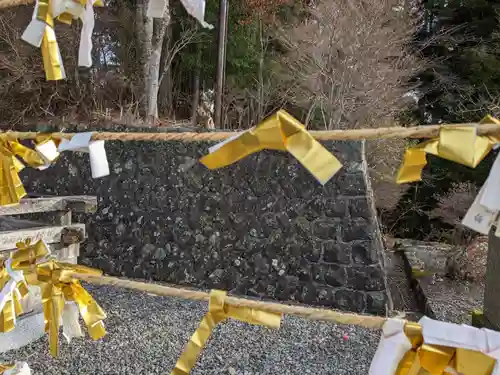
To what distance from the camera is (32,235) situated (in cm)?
258

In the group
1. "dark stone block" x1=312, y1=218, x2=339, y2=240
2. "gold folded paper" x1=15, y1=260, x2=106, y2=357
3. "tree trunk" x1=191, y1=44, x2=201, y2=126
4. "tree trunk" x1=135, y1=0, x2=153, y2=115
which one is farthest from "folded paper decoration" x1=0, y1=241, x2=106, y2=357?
"tree trunk" x1=191, y1=44, x2=201, y2=126

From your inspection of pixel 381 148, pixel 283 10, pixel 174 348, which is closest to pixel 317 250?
pixel 174 348

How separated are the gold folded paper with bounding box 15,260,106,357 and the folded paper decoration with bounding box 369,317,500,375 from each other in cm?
62

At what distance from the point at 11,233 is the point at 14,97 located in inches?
173

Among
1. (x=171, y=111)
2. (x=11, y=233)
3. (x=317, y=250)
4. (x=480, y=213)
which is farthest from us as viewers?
(x=171, y=111)

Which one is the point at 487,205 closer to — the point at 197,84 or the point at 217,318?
the point at 217,318

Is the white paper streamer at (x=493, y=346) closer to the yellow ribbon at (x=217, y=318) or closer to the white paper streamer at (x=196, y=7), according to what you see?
the yellow ribbon at (x=217, y=318)

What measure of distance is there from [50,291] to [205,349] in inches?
72.2

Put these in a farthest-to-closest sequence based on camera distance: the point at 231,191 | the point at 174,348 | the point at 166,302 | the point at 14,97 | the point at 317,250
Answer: the point at 14,97 < the point at 231,191 < the point at 317,250 < the point at 166,302 < the point at 174,348

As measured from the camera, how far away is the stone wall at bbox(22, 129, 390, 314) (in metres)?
3.85

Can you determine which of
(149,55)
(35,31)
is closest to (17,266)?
(35,31)

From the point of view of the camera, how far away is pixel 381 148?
6.41 metres

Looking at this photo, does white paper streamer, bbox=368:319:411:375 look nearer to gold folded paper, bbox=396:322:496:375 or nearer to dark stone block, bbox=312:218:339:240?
gold folded paper, bbox=396:322:496:375

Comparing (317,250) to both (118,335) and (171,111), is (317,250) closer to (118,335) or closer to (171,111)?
(118,335)
